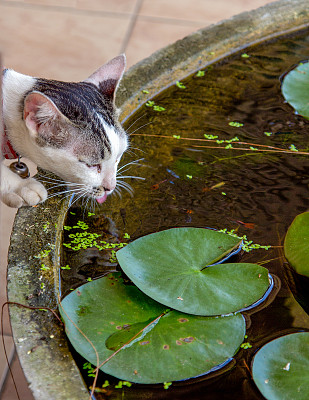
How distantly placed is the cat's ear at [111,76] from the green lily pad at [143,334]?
512mm

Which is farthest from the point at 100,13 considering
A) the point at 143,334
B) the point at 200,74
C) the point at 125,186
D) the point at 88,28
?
the point at 143,334

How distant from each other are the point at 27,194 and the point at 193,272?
366mm

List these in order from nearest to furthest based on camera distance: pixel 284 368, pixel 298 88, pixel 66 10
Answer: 1. pixel 284 368
2. pixel 298 88
3. pixel 66 10

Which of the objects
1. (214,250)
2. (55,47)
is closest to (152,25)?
(55,47)

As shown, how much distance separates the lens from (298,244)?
3.46 ft

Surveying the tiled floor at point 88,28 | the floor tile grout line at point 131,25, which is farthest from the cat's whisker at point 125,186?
the floor tile grout line at point 131,25

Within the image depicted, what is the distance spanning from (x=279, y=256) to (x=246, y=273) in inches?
3.8

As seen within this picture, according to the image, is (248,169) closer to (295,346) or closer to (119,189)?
(119,189)

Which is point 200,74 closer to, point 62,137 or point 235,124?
point 235,124

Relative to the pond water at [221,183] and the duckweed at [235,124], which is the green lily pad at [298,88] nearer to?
the pond water at [221,183]

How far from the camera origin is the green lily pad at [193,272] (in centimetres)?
97

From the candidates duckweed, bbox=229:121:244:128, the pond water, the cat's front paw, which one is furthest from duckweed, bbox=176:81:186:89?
the cat's front paw

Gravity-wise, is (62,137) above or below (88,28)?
above

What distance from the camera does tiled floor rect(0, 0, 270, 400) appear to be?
2336 mm
